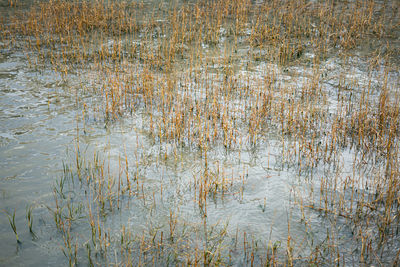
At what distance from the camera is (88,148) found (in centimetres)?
541

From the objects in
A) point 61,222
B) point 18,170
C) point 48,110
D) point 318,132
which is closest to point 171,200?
point 61,222

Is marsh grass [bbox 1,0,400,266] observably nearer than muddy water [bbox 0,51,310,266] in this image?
Yes

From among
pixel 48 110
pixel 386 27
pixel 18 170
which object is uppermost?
pixel 386 27

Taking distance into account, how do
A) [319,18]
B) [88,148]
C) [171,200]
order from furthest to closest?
1. [319,18]
2. [88,148]
3. [171,200]

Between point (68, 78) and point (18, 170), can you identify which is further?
point (68, 78)

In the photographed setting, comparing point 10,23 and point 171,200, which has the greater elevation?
point 10,23

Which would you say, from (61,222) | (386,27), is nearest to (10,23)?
(61,222)

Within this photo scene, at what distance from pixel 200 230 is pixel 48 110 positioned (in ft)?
14.3

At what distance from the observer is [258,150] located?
550cm

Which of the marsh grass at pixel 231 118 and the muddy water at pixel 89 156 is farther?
the muddy water at pixel 89 156

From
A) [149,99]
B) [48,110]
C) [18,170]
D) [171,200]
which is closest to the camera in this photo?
[171,200]

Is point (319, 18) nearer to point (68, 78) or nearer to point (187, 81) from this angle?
point (187, 81)

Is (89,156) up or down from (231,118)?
down

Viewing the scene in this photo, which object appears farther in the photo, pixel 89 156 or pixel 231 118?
pixel 231 118
